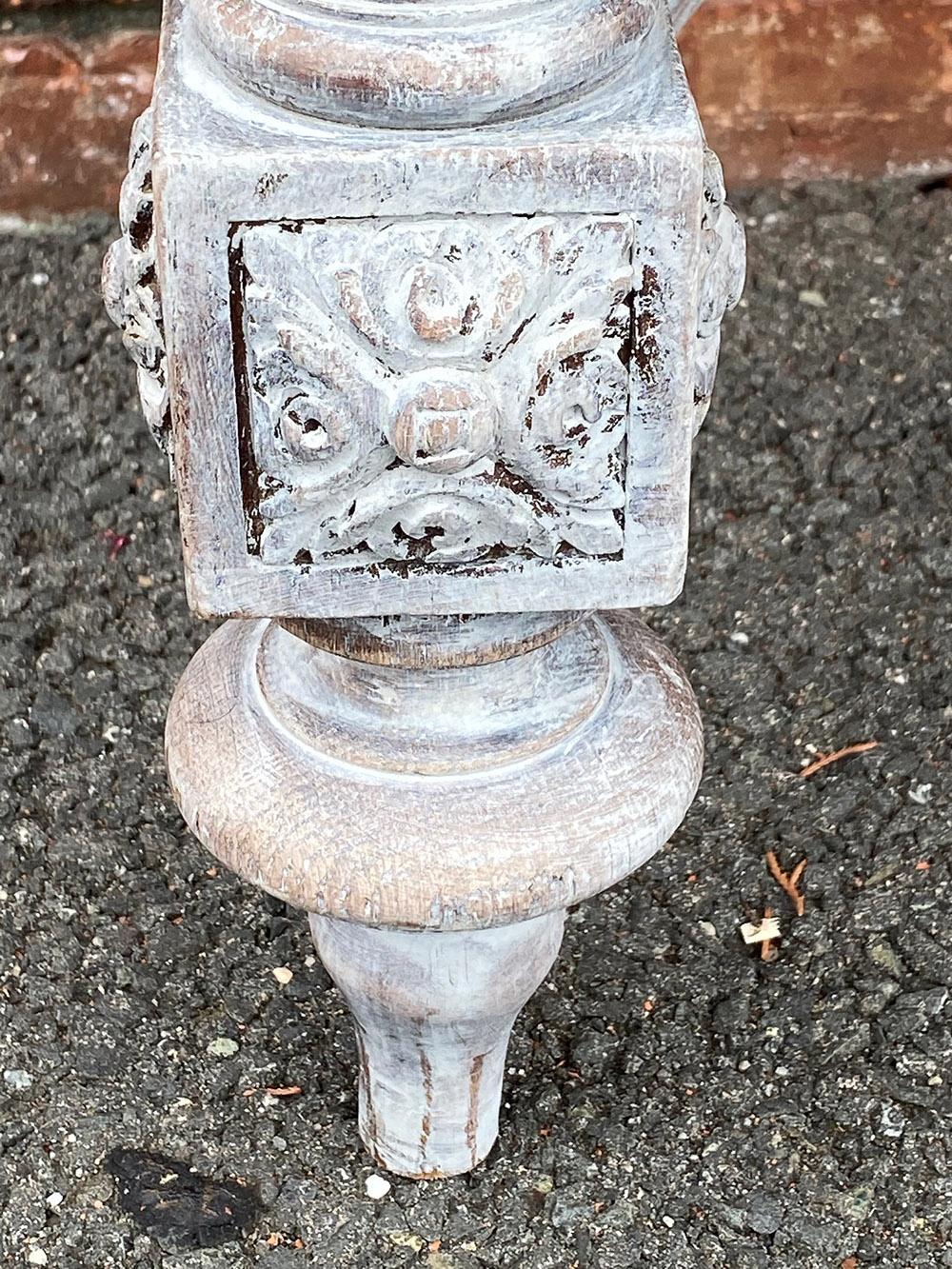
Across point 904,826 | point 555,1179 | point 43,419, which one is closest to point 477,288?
point 555,1179

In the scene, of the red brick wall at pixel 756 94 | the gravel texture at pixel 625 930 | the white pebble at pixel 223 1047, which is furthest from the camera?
→ the red brick wall at pixel 756 94

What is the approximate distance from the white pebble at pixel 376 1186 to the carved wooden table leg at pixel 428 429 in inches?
10.4

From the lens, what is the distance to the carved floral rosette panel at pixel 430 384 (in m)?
1.09

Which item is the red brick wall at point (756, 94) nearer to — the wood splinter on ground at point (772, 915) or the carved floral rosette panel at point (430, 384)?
the wood splinter on ground at point (772, 915)

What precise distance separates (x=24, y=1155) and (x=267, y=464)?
813 millimetres

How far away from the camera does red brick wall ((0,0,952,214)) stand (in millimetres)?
2664

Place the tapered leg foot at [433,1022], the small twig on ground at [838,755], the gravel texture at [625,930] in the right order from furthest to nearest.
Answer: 1. the small twig on ground at [838,755]
2. the gravel texture at [625,930]
3. the tapered leg foot at [433,1022]

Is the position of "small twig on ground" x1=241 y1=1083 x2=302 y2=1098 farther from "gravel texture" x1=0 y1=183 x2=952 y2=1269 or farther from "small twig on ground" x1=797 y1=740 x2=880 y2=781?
"small twig on ground" x1=797 y1=740 x2=880 y2=781

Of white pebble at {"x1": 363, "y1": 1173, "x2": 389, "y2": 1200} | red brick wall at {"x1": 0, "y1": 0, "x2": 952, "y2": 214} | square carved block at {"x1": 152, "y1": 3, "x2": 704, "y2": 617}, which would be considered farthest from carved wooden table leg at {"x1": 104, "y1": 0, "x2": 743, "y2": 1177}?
red brick wall at {"x1": 0, "y1": 0, "x2": 952, "y2": 214}

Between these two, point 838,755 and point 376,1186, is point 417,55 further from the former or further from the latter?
point 838,755

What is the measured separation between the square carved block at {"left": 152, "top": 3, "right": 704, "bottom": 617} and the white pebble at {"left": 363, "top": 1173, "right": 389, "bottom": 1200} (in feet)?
2.16

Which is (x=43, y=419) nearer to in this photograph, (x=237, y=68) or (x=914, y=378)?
(x=914, y=378)

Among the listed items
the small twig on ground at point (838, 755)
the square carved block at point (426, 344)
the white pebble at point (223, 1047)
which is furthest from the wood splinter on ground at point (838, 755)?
the square carved block at point (426, 344)

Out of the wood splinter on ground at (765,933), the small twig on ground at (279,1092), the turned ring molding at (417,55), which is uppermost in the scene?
the turned ring molding at (417,55)
